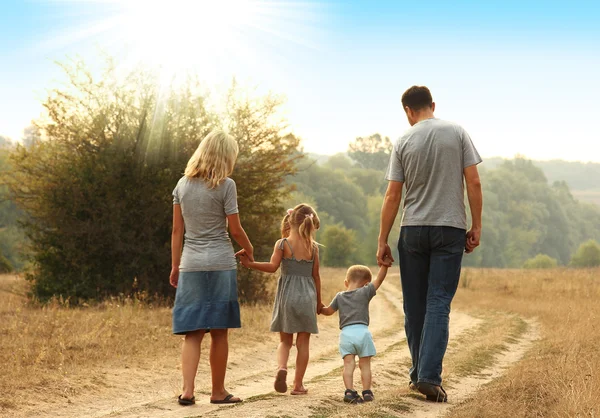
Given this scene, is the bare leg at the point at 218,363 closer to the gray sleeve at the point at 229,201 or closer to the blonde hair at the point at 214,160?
the gray sleeve at the point at 229,201

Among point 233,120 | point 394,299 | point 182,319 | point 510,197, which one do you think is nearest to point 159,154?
point 233,120

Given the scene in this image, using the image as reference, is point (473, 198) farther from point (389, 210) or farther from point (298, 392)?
point (298, 392)

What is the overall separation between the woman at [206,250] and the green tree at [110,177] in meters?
12.7

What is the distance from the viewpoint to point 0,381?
7941 millimetres

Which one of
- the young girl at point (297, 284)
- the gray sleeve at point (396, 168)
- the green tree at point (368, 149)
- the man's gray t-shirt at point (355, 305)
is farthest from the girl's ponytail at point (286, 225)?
the green tree at point (368, 149)

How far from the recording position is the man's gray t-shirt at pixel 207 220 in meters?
6.42

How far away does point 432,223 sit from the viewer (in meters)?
6.36

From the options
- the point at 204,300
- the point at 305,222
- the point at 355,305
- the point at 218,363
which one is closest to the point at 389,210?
the point at 305,222

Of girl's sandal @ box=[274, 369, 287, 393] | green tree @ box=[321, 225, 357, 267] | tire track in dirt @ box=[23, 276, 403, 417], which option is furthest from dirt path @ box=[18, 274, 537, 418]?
green tree @ box=[321, 225, 357, 267]

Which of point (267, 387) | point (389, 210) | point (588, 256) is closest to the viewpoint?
point (389, 210)

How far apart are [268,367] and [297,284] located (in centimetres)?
409

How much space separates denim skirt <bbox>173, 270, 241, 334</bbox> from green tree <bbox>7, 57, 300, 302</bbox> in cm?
1273

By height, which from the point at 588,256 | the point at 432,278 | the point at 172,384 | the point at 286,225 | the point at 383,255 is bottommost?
the point at 588,256

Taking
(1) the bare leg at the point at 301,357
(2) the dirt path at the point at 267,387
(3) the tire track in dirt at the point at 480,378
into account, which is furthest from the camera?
(1) the bare leg at the point at 301,357
